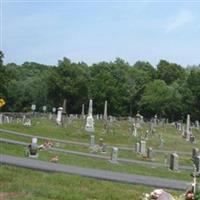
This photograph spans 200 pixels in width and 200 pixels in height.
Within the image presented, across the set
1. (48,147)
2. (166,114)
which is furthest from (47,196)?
(166,114)

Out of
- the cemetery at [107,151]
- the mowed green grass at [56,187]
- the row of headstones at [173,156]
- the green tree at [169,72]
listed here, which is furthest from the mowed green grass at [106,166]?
the green tree at [169,72]

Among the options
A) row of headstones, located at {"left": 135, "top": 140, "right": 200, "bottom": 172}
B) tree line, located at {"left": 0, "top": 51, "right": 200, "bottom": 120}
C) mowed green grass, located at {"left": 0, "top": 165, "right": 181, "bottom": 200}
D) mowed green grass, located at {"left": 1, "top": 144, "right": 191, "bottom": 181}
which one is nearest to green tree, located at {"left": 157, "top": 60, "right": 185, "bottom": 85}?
tree line, located at {"left": 0, "top": 51, "right": 200, "bottom": 120}

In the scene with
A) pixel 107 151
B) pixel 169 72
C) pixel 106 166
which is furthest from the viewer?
pixel 169 72

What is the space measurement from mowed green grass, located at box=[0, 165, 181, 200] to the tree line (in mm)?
101804

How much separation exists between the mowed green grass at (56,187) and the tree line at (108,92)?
10180cm

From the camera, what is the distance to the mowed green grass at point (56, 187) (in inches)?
495

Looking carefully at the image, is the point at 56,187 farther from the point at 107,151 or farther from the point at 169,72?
the point at 169,72

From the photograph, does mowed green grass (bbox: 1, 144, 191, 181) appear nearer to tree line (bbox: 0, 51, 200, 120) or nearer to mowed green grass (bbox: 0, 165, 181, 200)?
mowed green grass (bbox: 0, 165, 181, 200)

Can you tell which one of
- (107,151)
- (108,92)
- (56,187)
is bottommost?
(107,151)

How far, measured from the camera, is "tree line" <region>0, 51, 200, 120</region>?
390 ft

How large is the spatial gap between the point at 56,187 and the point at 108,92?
108674 millimetres

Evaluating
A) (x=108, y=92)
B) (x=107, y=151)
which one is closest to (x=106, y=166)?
(x=107, y=151)

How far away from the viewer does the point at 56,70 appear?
12850 centimetres

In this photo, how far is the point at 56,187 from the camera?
45.5 ft
